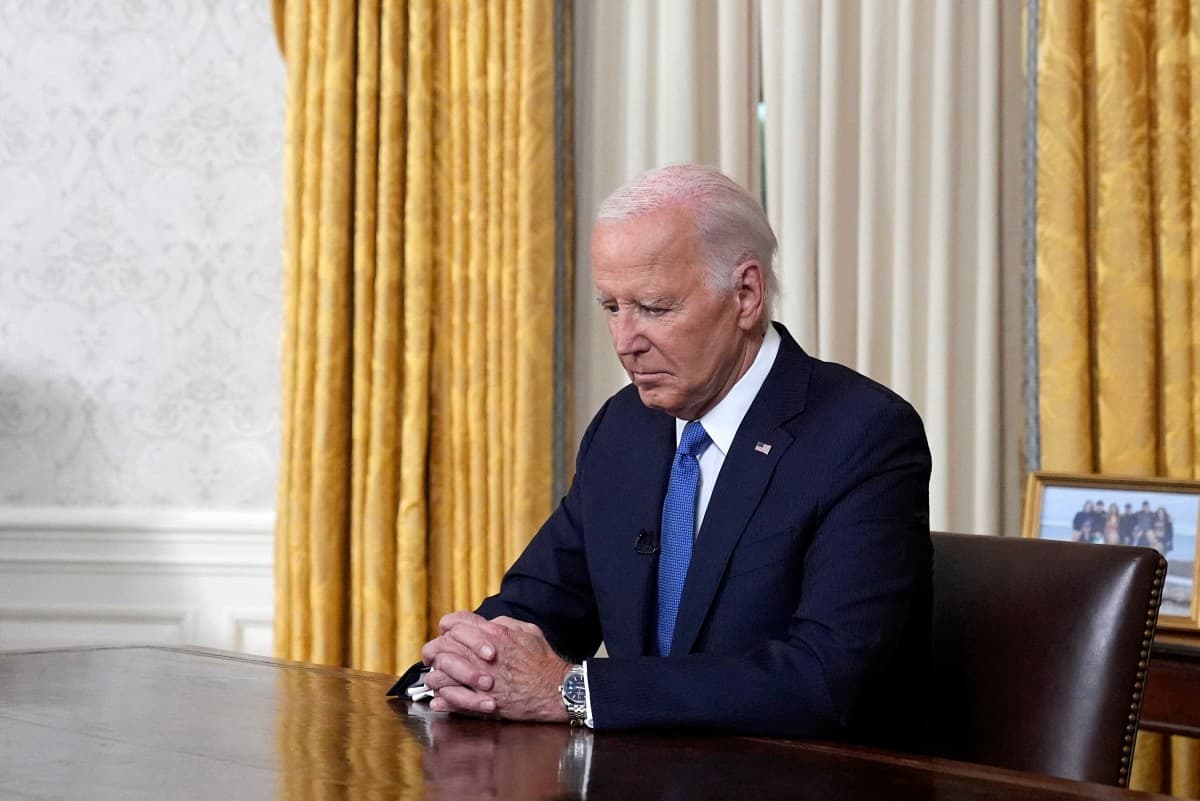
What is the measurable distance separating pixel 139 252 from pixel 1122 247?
2.83 metres

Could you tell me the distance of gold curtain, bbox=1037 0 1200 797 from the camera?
327cm

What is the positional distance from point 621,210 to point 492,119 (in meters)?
1.86

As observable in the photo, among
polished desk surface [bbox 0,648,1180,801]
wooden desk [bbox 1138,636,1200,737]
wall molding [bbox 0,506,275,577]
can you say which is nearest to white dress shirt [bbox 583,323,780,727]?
polished desk surface [bbox 0,648,1180,801]

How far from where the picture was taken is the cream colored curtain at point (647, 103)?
13.0ft

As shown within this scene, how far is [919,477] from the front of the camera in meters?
2.16

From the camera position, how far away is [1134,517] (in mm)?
3086

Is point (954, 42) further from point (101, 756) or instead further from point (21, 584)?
point (21, 584)

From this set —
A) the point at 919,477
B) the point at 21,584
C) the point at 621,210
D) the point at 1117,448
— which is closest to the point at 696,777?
the point at 919,477

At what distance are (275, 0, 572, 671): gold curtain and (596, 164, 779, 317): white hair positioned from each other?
1719mm

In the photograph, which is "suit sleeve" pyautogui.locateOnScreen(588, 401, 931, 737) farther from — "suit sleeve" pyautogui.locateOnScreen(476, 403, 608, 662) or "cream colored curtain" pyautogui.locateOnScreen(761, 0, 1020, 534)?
"cream colored curtain" pyautogui.locateOnScreen(761, 0, 1020, 534)

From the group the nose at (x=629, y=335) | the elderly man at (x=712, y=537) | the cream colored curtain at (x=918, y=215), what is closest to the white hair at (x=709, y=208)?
the elderly man at (x=712, y=537)

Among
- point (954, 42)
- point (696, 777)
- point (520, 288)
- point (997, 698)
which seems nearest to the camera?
point (696, 777)

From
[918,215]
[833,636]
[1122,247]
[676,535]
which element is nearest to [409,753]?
[833,636]

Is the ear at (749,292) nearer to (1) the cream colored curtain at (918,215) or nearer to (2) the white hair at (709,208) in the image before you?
(2) the white hair at (709,208)
